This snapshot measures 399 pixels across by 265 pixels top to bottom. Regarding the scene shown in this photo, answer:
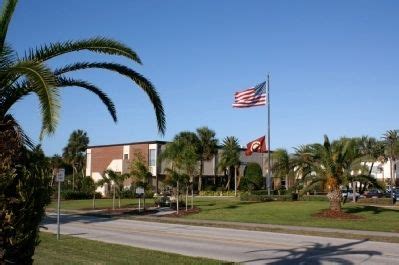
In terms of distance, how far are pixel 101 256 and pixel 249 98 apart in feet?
98.5

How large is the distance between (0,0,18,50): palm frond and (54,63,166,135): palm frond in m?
1.31

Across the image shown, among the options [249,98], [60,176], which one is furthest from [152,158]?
[60,176]

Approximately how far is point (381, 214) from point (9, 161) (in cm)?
2830

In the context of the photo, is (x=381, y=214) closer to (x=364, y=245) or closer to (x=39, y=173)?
(x=364, y=245)

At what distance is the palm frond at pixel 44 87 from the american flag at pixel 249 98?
34910 millimetres

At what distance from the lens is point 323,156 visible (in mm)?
32125

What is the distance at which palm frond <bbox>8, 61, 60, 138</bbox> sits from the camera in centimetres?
706

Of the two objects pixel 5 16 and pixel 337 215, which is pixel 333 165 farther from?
pixel 5 16

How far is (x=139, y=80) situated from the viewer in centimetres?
1002

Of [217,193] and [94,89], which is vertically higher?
[94,89]

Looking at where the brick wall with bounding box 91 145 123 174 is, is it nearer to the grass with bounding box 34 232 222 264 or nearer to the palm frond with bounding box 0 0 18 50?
the grass with bounding box 34 232 222 264

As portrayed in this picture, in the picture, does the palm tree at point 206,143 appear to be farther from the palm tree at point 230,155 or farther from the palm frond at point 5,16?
the palm frond at point 5,16

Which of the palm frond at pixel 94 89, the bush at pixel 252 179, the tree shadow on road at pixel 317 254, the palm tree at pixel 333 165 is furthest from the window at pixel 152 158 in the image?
the palm frond at pixel 94 89

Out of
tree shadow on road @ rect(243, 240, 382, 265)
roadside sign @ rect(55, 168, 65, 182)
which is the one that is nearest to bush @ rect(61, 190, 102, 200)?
roadside sign @ rect(55, 168, 65, 182)
